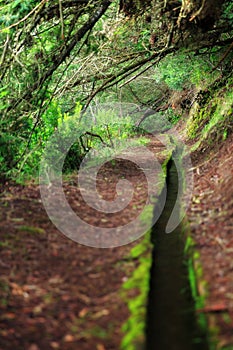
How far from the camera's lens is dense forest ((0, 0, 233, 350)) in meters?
4.03

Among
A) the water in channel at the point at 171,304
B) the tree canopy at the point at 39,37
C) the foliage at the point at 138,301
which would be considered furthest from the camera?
the tree canopy at the point at 39,37

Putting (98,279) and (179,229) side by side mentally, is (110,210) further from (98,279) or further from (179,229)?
(98,279)

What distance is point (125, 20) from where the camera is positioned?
9.98 m

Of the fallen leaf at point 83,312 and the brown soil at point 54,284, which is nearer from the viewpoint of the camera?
the brown soil at point 54,284

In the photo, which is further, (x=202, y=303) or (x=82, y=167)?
(x=82, y=167)

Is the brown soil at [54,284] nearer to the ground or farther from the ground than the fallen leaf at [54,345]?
farther from the ground

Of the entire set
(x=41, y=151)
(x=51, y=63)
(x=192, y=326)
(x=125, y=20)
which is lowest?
(x=192, y=326)

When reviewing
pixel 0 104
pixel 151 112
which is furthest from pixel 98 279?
pixel 151 112

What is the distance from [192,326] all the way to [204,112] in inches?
456

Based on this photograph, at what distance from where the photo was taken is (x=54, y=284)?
4.67 m

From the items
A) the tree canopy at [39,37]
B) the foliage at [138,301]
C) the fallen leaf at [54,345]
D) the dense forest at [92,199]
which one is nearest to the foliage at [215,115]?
the dense forest at [92,199]

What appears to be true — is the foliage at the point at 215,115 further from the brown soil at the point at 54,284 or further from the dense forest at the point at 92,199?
the brown soil at the point at 54,284

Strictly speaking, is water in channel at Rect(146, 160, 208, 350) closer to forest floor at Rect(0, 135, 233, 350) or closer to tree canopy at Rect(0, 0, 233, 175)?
forest floor at Rect(0, 135, 233, 350)

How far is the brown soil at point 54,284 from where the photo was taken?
3.86 meters
